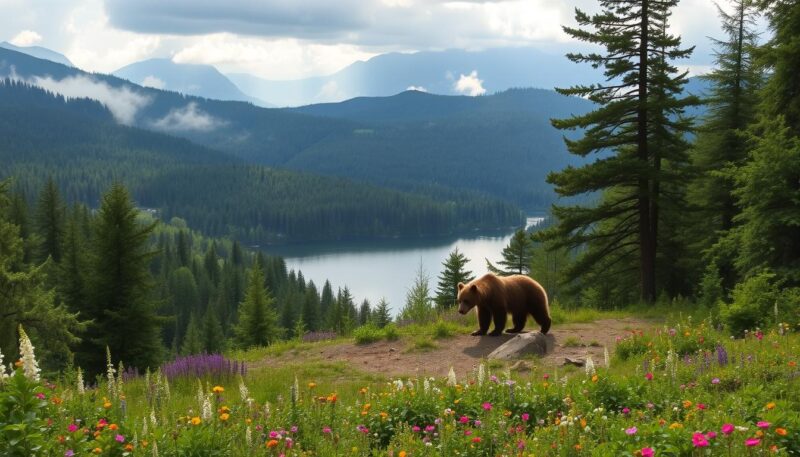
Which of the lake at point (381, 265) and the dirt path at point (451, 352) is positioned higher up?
the dirt path at point (451, 352)

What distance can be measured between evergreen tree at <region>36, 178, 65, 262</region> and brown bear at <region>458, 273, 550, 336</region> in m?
44.7

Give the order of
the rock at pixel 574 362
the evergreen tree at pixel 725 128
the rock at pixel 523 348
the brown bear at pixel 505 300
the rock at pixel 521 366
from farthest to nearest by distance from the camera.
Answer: the evergreen tree at pixel 725 128 < the brown bear at pixel 505 300 < the rock at pixel 523 348 < the rock at pixel 574 362 < the rock at pixel 521 366

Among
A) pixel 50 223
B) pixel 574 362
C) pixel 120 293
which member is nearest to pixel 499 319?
pixel 574 362

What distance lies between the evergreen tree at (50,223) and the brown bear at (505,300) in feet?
147

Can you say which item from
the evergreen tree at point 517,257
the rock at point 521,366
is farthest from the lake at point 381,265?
the rock at point 521,366

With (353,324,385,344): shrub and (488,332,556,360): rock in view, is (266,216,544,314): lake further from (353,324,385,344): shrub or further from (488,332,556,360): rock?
(488,332,556,360): rock

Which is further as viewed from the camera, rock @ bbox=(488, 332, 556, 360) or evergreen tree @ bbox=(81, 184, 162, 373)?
evergreen tree @ bbox=(81, 184, 162, 373)

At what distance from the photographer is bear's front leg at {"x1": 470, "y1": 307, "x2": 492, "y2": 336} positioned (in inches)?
568

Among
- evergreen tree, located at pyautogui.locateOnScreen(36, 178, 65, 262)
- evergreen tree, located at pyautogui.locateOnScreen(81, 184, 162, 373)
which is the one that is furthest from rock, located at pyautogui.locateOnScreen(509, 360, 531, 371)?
evergreen tree, located at pyautogui.locateOnScreen(36, 178, 65, 262)

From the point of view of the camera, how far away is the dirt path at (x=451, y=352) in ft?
39.5

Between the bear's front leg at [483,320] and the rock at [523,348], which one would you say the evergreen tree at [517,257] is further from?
the rock at [523,348]

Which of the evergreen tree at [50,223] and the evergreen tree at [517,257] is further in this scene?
the evergreen tree at [50,223]

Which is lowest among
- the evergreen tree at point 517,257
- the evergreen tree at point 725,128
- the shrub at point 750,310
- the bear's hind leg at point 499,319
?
the evergreen tree at point 517,257

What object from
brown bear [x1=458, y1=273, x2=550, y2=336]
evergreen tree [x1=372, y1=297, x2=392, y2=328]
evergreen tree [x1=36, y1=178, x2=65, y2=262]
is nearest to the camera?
brown bear [x1=458, y1=273, x2=550, y2=336]
